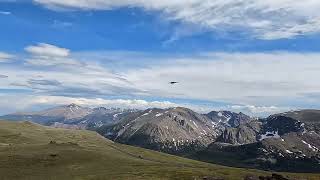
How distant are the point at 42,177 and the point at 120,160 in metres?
63.4

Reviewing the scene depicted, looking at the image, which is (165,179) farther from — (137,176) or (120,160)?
(120,160)

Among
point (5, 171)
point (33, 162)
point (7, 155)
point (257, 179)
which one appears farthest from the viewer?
point (7, 155)

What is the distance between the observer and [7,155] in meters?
193

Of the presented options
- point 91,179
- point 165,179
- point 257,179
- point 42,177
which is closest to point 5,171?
point 42,177

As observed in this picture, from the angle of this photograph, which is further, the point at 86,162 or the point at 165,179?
the point at 86,162

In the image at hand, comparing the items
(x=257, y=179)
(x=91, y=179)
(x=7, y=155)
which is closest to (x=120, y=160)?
(x=7, y=155)

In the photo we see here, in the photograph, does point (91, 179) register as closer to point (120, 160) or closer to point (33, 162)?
point (33, 162)

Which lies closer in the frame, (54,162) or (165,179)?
(165,179)

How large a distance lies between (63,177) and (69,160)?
4576cm

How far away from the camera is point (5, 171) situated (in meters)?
148

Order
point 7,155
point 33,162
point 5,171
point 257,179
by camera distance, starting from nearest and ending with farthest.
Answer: point 257,179 → point 5,171 → point 33,162 → point 7,155

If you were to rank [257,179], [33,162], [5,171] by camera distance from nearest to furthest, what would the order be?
[257,179] → [5,171] → [33,162]

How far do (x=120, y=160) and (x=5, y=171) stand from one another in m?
59.8

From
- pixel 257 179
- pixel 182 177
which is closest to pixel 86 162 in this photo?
pixel 182 177
